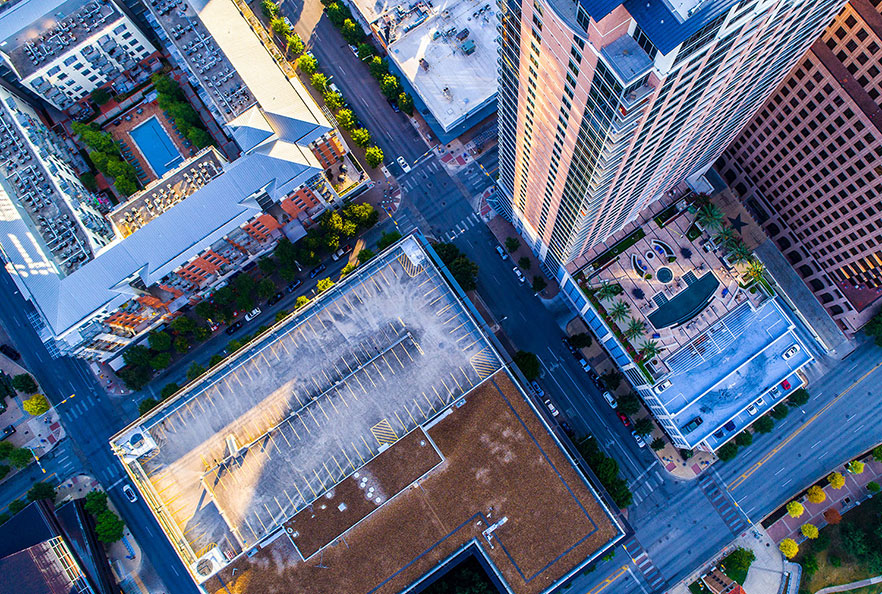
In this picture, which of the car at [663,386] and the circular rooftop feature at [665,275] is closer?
the car at [663,386]

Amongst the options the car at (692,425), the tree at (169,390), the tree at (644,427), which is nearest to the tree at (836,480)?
the car at (692,425)

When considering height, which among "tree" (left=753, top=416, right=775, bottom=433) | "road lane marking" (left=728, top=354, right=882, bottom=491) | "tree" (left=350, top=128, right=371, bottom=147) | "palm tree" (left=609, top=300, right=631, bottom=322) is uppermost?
"tree" (left=350, top=128, right=371, bottom=147)

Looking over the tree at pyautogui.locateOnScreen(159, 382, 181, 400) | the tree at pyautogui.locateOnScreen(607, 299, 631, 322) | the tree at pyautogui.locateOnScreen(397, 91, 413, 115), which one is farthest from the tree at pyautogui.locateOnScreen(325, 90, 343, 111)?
the tree at pyautogui.locateOnScreen(607, 299, 631, 322)

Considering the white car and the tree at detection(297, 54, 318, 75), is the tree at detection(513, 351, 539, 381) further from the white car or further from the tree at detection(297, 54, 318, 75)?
the tree at detection(297, 54, 318, 75)

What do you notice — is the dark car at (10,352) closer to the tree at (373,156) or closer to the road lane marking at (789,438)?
the tree at (373,156)

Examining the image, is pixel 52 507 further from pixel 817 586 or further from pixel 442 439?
pixel 817 586

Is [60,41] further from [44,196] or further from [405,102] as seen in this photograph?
[405,102]
